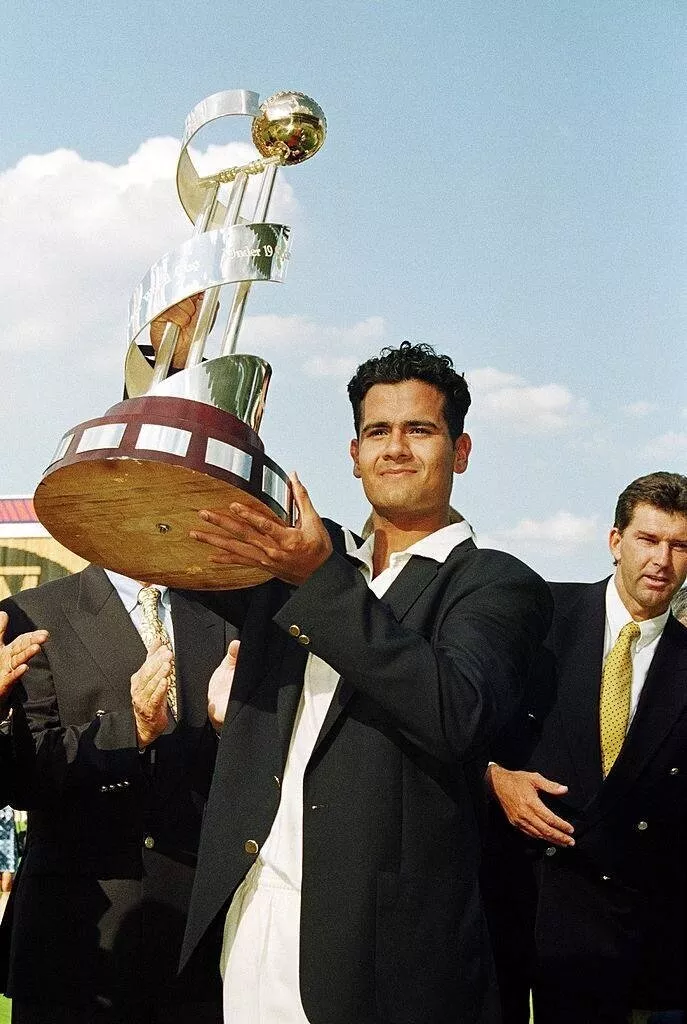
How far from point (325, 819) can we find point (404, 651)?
33 cm

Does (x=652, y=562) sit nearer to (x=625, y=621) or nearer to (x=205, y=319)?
(x=625, y=621)

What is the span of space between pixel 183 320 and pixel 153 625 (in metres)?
1.08

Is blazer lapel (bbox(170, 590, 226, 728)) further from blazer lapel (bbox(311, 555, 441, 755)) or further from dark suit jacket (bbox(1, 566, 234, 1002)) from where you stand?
blazer lapel (bbox(311, 555, 441, 755))

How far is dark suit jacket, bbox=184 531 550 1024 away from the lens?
1.95 metres

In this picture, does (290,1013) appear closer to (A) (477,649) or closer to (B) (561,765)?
(A) (477,649)

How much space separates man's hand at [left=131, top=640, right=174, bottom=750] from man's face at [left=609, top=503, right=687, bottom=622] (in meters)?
1.72

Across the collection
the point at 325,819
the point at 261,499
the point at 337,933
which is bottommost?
the point at 337,933

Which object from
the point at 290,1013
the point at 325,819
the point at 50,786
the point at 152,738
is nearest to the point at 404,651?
the point at 325,819

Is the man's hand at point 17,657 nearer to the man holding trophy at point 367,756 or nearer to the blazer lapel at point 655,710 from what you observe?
the man holding trophy at point 367,756

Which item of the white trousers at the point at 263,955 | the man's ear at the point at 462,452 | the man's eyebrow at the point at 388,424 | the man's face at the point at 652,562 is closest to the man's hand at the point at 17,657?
the white trousers at the point at 263,955

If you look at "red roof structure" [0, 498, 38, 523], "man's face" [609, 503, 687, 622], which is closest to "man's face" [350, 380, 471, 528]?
"man's face" [609, 503, 687, 622]

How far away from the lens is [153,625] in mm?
3094

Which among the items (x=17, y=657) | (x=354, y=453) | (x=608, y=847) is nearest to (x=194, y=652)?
(x=17, y=657)

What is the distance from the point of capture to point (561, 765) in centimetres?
348
